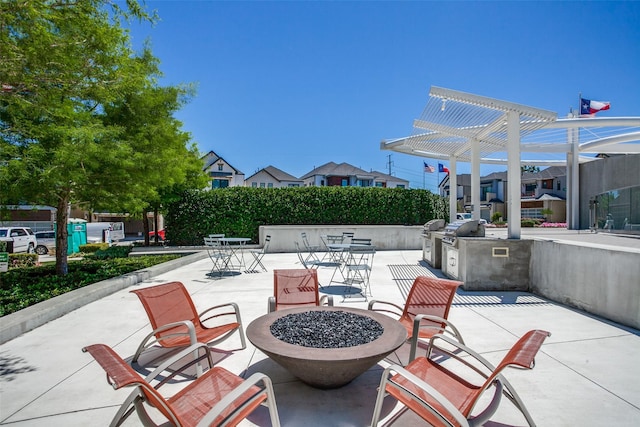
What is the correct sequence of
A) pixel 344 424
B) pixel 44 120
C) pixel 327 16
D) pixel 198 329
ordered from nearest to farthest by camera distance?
pixel 344 424 < pixel 198 329 < pixel 44 120 < pixel 327 16

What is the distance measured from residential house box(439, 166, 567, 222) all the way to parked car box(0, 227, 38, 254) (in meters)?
34.8

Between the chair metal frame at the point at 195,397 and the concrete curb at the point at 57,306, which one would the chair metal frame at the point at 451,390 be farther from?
the concrete curb at the point at 57,306

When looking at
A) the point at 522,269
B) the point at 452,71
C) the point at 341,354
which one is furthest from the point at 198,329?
the point at 452,71

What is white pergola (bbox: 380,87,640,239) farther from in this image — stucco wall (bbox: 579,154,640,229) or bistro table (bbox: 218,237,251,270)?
bistro table (bbox: 218,237,251,270)

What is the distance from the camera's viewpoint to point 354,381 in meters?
3.04

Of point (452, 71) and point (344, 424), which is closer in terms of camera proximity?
point (344, 424)

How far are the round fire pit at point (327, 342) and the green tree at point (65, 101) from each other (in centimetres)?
370

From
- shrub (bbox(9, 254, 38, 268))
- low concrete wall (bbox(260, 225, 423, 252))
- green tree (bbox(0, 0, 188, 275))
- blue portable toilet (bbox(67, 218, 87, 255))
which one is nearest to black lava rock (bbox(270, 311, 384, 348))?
green tree (bbox(0, 0, 188, 275))

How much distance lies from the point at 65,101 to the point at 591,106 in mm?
21517

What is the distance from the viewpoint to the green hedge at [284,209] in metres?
15.2

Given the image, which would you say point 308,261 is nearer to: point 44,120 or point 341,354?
point 44,120

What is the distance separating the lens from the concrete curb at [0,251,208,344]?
416cm

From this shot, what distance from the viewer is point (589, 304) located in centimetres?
530

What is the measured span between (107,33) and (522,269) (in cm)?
902
